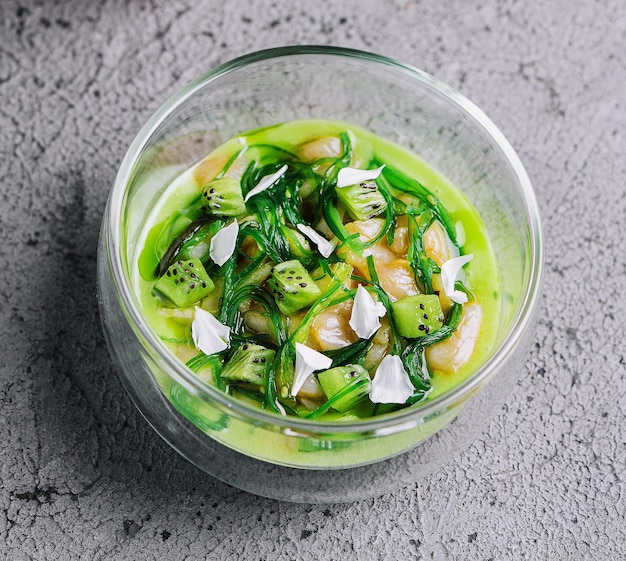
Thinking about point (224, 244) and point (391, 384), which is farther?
point (224, 244)

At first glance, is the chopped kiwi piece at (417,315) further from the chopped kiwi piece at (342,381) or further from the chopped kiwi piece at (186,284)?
the chopped kiwi piece at (186,284)

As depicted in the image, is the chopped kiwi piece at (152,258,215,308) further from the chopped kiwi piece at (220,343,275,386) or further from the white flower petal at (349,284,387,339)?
the white flower petal at (349,284,387,339)

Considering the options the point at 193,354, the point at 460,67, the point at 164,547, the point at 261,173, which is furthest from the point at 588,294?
the point at 164,547

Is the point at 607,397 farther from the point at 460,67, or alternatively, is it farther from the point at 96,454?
the point at 96,454

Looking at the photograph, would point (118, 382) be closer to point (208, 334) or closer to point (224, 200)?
point (208, 334)

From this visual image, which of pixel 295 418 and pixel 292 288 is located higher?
pixel 292 288

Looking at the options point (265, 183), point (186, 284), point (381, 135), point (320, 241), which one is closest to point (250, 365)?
point (186, 284)

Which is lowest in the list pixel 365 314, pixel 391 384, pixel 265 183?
pixel 391 384

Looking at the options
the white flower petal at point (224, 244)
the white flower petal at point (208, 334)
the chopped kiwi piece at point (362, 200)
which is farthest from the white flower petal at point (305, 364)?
the chopped kiwi piece at point (362, 200)
